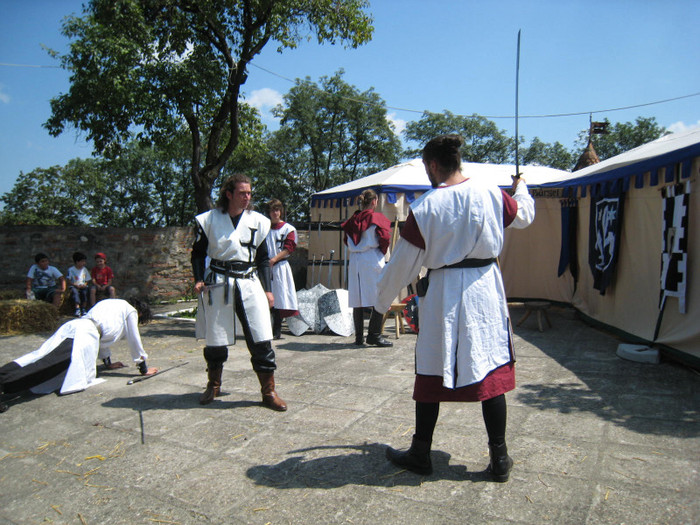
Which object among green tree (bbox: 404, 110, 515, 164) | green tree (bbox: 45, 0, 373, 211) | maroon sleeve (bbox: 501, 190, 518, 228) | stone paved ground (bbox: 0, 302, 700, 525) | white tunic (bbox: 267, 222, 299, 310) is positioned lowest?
stone paved ground (bbox: 0, 302, 700, 525)

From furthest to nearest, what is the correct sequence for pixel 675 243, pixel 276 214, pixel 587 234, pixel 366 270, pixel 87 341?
pixel 587 234 → pixel 276 214 → pixel 366 270 → pixel 675 243 → pixel 87 341

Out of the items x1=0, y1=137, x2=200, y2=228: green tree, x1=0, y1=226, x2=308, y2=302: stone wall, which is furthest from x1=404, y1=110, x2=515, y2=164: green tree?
x1=0, y1=226, x2=308, y2=302: stone wall

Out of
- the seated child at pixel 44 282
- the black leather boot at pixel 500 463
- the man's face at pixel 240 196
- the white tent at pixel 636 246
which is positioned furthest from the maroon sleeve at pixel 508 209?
the seated child at pixel 44 282

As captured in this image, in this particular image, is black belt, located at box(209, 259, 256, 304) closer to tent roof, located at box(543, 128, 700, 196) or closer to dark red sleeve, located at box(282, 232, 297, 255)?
dark red sleeve, located at box(282, 232, 297, 255)

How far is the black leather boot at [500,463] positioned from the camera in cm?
246

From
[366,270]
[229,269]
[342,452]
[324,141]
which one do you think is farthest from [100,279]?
[324,141]

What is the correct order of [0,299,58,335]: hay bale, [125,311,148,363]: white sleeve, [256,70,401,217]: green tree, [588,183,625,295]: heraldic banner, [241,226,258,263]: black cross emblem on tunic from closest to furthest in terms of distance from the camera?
1. [241,226,258,263]: black cross emblem on tunic
2. [125,311,148,363]: white sleeve
3. [588,183,625,295]: heraldic banner
4. [0,299,58,335]: hay bale
5. [256,70,401,217]: green tree

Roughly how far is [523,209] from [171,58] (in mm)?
6864

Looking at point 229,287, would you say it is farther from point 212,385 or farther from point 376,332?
point 376,332

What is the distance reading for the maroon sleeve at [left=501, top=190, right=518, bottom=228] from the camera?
2566mm

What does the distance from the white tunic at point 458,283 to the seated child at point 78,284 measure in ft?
26.5

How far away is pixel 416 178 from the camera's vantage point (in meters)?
8.98

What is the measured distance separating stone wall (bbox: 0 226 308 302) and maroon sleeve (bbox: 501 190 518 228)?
31.4ft

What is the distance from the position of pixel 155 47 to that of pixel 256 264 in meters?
5.60
